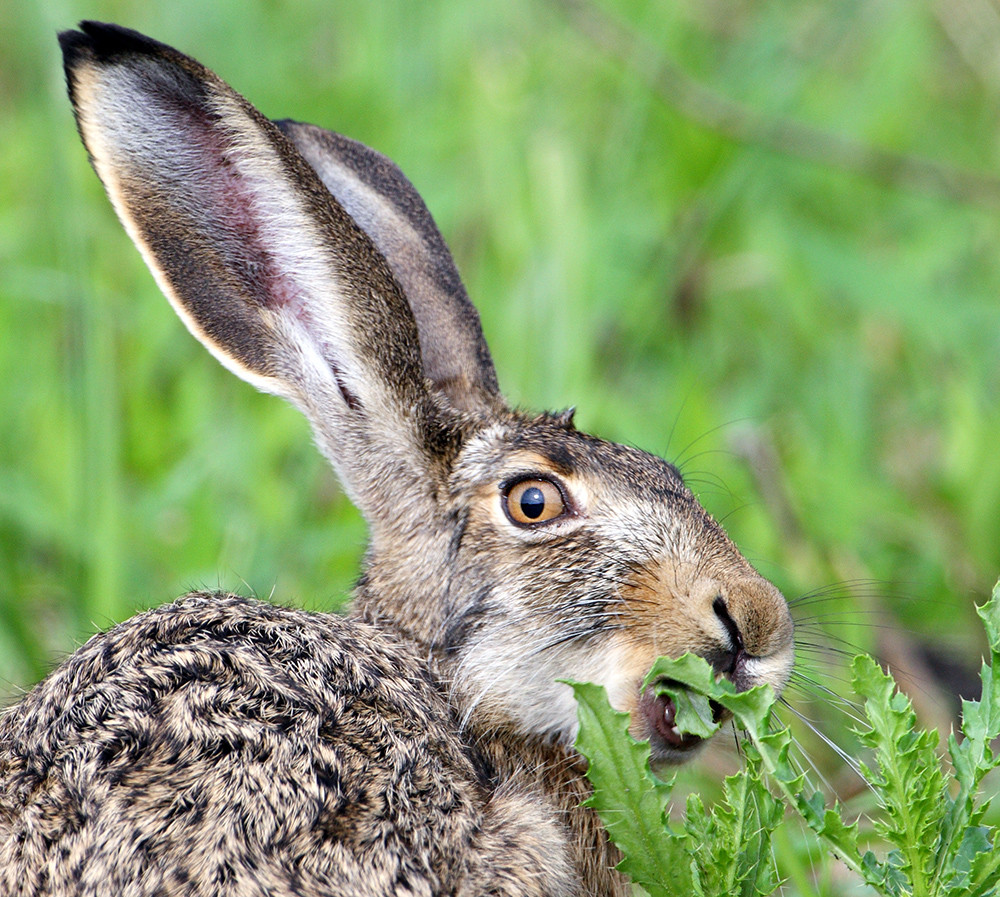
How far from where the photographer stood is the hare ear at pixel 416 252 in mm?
4594

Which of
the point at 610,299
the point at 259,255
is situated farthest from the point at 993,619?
the point at 610,299

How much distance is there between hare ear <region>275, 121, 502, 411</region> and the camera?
459 centimetres

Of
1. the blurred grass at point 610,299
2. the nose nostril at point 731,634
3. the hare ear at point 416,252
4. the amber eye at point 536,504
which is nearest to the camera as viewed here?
the nose nostril at point 731,634

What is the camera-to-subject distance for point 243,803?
9.50ft

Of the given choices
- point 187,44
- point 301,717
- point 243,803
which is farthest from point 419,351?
point 187,44

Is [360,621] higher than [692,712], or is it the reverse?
[692,712]

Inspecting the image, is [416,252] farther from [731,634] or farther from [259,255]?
[731,634]

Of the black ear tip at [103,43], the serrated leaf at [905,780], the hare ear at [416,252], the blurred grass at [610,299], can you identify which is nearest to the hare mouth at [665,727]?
the serrated leaf at [905,780]

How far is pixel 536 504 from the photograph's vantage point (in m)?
3.88

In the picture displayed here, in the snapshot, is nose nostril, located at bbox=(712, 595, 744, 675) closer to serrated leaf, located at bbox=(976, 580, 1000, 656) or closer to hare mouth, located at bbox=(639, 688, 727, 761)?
hare mouth, located at bbox=(639, 688, 727, 761)

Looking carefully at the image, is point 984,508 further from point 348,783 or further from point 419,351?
point 348,783

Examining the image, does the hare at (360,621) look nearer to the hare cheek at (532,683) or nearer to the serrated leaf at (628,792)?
the hare cheek at (532,683)

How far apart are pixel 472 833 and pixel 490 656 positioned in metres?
0.64

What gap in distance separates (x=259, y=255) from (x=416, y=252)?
2.45 feet
